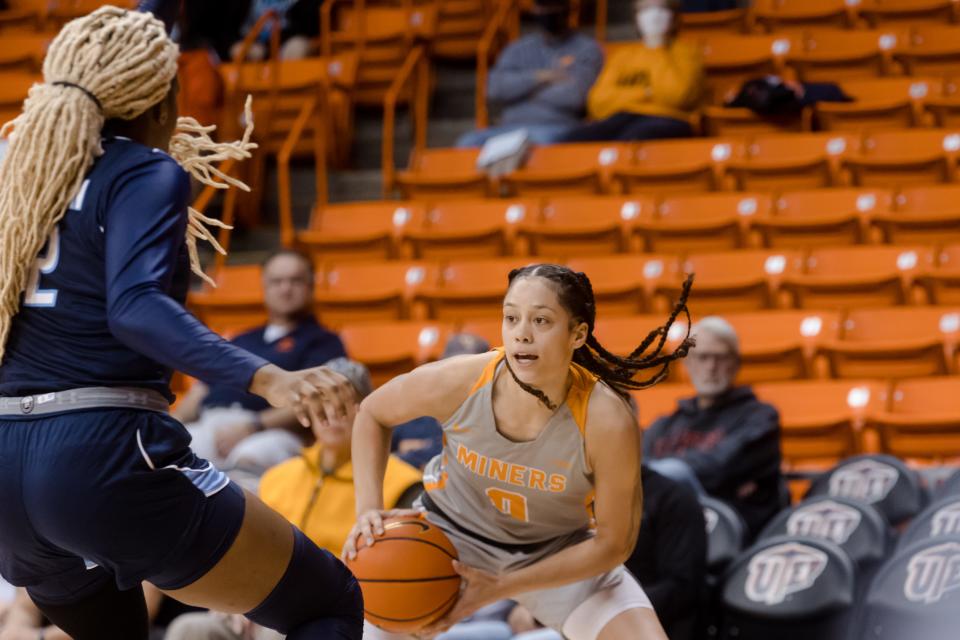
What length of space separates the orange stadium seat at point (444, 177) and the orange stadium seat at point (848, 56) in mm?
2104

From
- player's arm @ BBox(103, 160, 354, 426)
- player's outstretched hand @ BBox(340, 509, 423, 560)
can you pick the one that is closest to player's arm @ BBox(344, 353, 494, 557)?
player's outstretched hand @ BBox(340, 509, 423, 560)

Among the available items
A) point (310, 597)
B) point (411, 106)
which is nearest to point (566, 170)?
point (411, 106)

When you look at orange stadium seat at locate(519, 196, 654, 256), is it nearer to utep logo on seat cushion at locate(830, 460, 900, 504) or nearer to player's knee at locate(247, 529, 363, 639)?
utep logo on seat cushion at locate(830, 460, 900, 504)

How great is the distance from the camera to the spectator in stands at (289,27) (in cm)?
1030

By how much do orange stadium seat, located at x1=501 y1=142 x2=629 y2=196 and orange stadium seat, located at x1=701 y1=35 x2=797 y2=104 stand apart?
1024 mm

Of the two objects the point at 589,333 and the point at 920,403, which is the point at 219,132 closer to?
the point at 920,403

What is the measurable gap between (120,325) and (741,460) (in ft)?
11.3

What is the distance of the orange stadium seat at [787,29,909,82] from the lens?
9125 millimetres

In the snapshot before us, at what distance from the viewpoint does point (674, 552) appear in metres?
4.91

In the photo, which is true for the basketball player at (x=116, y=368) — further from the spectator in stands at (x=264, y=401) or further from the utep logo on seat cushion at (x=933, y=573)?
the spectator in stands at (x=264, y=401)

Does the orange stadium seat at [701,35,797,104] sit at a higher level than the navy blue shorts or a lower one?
higher

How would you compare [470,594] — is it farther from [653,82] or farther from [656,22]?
[656,22]

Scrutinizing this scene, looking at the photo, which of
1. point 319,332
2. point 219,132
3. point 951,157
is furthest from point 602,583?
point 219,132

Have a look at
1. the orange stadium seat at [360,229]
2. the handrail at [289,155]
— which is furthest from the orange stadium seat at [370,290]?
the handrail at [289,155]
